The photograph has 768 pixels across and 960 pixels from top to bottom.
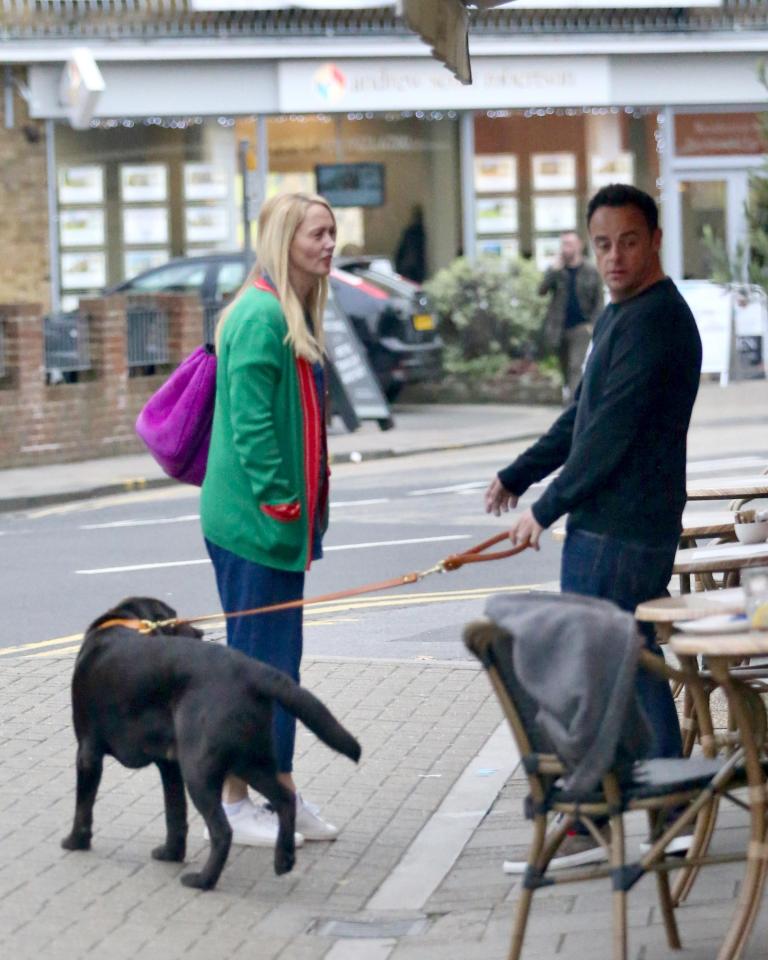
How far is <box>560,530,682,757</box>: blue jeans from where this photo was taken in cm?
539

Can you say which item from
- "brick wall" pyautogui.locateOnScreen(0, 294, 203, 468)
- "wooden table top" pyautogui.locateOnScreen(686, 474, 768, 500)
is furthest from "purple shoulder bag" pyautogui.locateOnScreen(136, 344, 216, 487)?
"brick wall" pyautogui.locateOnScreen(0, 294, 203, 468)

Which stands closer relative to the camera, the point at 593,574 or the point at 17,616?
the point at 593,574

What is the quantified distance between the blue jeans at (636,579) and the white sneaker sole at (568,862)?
0.36 metres

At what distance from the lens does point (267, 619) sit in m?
5.79

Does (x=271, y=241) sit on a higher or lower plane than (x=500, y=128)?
lower

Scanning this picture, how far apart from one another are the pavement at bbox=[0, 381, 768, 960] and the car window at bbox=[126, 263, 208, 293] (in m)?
15.3

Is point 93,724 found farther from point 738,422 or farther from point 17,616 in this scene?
point 738,422

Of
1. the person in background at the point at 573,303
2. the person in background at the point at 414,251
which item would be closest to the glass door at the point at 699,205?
the person in background at the point at 414,251

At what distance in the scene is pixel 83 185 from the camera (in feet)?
84.9

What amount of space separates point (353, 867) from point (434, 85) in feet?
73.2

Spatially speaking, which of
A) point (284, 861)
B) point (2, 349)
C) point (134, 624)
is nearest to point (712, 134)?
point (2, 349)

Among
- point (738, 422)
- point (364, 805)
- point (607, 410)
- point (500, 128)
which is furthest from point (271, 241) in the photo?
point (500, 128)

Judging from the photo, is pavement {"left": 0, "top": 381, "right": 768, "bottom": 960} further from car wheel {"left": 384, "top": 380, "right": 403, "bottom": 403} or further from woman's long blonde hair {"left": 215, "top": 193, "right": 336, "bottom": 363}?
car wheel {"left": 384, "top": 380, "right": 403, "bottom": 403}

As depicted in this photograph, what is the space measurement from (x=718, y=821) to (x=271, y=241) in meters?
2.23
